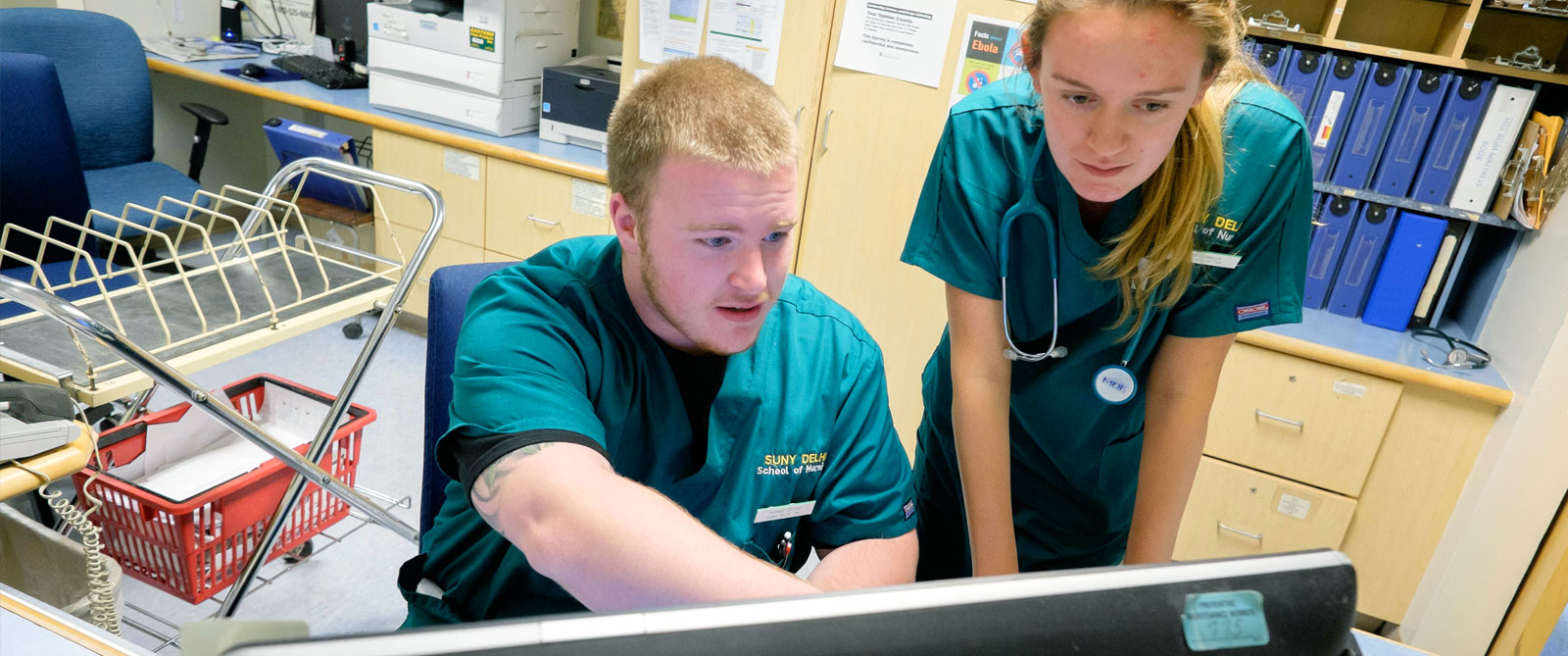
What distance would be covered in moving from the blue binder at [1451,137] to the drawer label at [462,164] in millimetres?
2594

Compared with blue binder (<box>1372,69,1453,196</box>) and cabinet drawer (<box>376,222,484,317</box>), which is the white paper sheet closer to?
cabinet drawer (<box>376,222,484,317</box>)

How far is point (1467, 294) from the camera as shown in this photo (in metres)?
2.42

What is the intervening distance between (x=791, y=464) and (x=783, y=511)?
5 centimetres

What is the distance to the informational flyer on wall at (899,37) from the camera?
2266mm

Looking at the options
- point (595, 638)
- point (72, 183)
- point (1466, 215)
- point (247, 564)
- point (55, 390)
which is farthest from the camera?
point (72, 183)

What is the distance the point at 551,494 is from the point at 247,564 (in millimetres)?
1096

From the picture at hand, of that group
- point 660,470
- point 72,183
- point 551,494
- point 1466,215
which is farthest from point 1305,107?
point 72,183

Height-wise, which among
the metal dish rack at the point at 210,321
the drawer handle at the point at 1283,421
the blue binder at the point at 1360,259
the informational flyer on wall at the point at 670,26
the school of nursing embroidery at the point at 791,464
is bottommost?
the drawer handle at the point at 1283,421

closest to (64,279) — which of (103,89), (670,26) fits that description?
(103,89)

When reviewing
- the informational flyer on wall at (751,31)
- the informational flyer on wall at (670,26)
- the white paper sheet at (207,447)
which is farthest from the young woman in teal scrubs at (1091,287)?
the informational flyer on wall at (670,26)

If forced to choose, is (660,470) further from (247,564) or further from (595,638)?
(247,564)

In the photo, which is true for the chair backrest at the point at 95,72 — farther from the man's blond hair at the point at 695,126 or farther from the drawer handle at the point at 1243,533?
the drawer handle at the point at 1243,533

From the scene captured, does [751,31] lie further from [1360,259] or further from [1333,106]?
[1360,259]

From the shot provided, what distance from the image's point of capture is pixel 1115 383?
1214 mm
